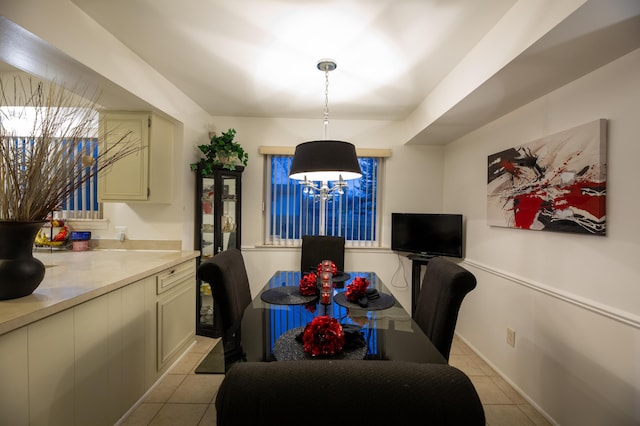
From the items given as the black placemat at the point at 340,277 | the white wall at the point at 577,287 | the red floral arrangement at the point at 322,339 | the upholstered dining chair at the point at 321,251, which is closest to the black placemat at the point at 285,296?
the black placemat at the point at 340,277

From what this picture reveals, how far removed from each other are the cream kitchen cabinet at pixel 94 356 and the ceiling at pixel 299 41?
169 centimetres

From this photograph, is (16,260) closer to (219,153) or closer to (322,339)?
(322,339)

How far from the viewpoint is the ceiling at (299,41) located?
1.60 meters

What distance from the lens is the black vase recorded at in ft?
4.08

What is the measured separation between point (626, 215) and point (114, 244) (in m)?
3.84

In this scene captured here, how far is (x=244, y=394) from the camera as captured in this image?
0.50m

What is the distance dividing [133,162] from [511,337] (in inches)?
141

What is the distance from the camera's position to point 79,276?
5.59 ft

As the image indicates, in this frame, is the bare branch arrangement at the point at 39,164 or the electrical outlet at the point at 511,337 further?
the electrical outlet at the point at 511,337

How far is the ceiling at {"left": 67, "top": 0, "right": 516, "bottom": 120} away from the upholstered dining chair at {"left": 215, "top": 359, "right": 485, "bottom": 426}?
183cm

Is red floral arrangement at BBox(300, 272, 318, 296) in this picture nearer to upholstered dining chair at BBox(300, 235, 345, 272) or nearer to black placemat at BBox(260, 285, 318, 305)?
black placemat at BBox(260, 285, 318, 305)

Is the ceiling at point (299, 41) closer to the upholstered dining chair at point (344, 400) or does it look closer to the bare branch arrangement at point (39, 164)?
the bare branch arrangement at point (39, 164)

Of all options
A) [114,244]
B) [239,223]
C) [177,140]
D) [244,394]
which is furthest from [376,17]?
[114,244]

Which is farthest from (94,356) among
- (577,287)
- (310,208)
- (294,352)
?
(577,287)
